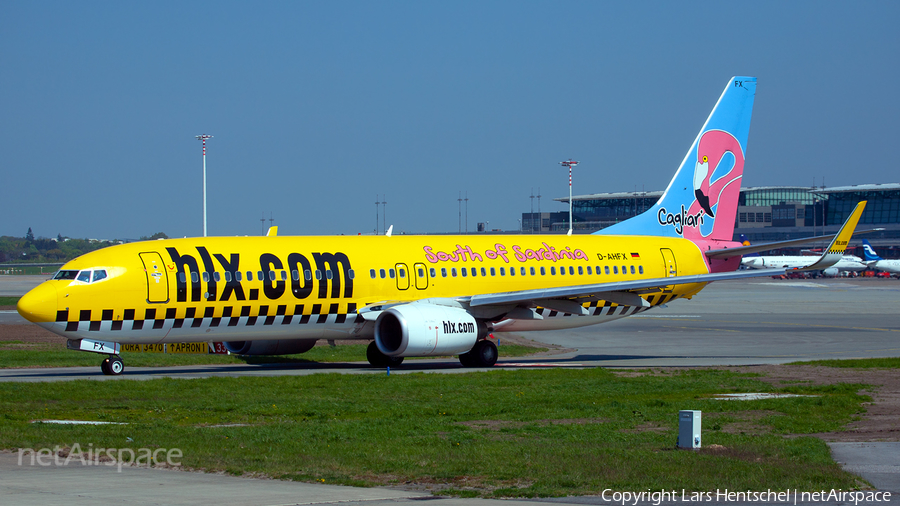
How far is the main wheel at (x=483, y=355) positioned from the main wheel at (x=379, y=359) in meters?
2.36

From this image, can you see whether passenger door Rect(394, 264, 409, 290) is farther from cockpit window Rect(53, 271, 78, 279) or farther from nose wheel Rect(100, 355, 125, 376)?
cockpit window Rect(53, 271, 78, 279)

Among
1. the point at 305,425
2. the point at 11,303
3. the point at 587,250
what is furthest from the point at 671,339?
the point at 11,303

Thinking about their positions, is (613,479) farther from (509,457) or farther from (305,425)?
(305,425)

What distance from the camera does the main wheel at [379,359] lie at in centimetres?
3206

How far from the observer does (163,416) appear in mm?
19125

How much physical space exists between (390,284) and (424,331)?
3055 millimetres

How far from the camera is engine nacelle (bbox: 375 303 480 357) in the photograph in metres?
29.5

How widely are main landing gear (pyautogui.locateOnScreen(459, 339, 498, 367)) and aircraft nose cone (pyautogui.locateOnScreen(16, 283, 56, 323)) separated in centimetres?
1243

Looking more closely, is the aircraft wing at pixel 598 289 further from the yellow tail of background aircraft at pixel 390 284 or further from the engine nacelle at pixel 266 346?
the engine nacelle at pixel 266 346

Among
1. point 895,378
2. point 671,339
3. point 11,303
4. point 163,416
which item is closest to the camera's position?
point 163,416

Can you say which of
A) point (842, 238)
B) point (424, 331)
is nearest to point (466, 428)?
point (424, 331)

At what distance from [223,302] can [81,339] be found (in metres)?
3.94

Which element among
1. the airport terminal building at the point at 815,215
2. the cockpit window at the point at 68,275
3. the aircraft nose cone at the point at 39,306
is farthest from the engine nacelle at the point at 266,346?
the airport terminal building at the point at 815,215

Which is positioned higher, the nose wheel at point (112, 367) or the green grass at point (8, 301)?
the nose wheel at point (112, 367)
